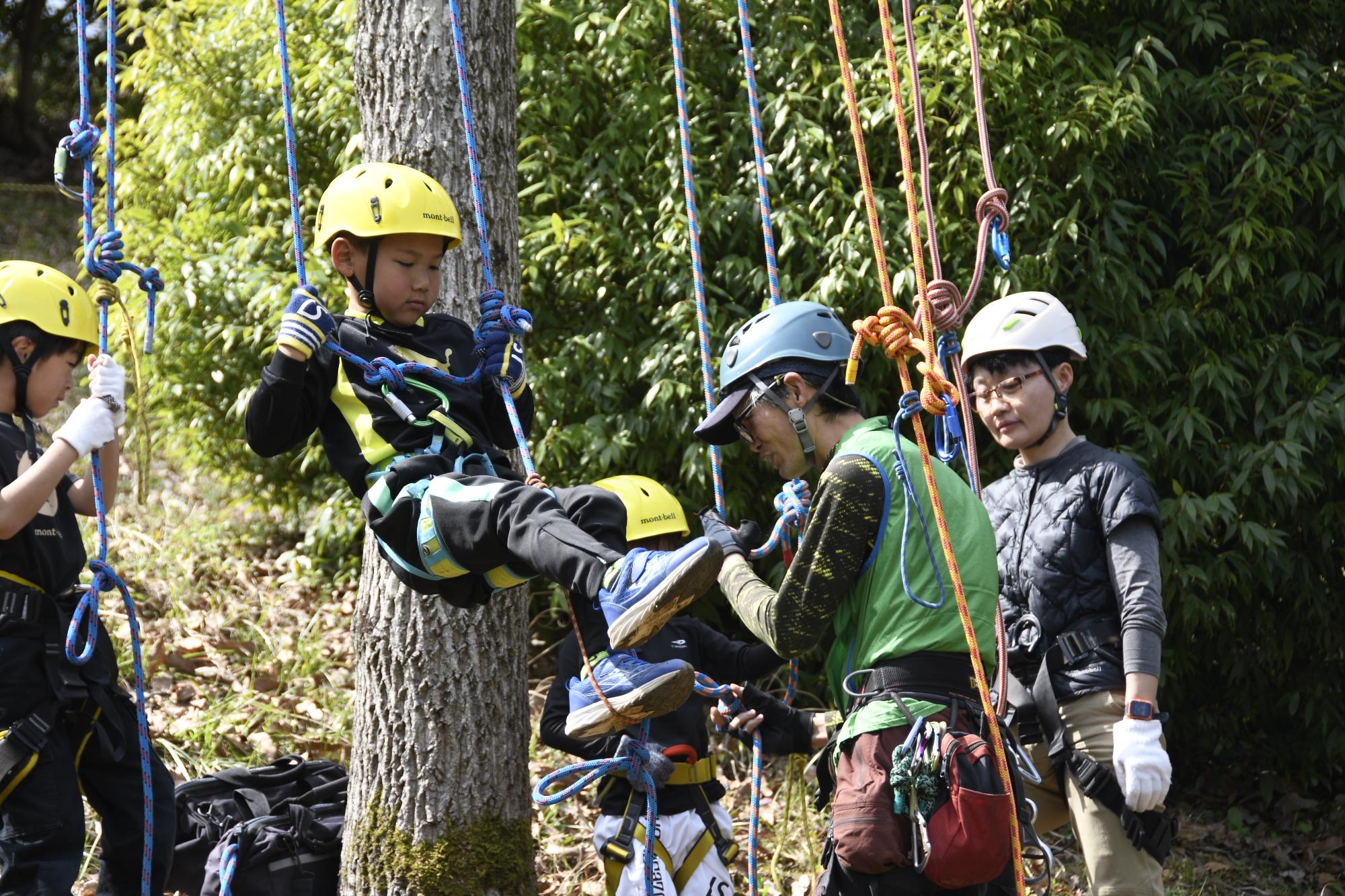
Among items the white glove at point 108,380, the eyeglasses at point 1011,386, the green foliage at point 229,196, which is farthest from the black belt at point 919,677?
the green foliage at point 229,196

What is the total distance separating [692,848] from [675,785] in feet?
0.65

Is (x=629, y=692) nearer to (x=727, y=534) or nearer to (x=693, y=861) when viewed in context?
(x=727, y=534)

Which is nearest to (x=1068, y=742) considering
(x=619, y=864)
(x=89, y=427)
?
(x=619, y=864)

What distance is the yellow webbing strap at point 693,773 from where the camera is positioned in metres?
3.87

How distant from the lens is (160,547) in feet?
22.9

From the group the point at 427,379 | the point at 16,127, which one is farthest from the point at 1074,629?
the point at 16,127

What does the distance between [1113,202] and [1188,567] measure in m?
1.59

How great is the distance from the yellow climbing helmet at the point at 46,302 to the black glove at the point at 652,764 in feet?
5.87

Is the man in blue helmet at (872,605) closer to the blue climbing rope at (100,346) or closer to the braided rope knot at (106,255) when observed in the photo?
the blue climbing rope at (100,346)

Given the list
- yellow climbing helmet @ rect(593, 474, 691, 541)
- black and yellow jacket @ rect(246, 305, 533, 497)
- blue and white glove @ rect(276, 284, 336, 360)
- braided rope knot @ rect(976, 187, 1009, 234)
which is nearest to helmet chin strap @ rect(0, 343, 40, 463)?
black and yellow jacket @ rect(246, 305, 533, 497)

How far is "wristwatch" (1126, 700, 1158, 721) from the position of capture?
308 centimetres

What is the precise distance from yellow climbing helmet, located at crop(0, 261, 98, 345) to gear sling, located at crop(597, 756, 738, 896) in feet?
6.60

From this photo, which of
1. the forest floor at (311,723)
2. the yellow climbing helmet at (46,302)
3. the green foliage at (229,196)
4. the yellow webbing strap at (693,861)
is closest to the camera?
the yellow climbing helmet at (46,302)

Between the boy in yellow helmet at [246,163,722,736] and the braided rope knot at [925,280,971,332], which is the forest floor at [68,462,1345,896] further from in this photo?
the braided rope knot at [925,280,971,332]
